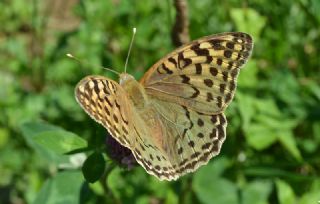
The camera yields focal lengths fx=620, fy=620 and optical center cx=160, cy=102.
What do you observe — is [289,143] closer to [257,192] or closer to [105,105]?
[257,192]

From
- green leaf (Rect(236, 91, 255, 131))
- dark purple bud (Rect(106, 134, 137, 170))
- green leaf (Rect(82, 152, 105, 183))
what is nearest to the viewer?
green leaf (Rect(82, 152, 105, 183))

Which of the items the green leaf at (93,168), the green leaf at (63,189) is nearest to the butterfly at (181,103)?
the green leaf at (93,168)

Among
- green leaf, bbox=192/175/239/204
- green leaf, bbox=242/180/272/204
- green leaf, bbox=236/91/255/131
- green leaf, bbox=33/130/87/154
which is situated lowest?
green leaf, bbox=242/180/272/204

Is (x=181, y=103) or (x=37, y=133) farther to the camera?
(x=37, y=133)

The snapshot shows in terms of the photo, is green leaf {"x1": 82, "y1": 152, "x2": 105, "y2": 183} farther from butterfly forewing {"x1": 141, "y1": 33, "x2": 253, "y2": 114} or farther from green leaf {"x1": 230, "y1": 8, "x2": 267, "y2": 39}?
green leaf {"x1": 230, "y1": 8, "x2": 267, "y2": 39}

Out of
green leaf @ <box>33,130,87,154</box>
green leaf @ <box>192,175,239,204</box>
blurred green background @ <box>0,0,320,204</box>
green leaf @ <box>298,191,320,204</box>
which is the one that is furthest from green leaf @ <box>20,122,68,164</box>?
green leaf @ <box>298,191,320,204</box>

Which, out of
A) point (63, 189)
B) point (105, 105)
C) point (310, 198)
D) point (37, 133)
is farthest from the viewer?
point (310, 198)

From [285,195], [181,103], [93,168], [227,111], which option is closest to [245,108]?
[227,111]
